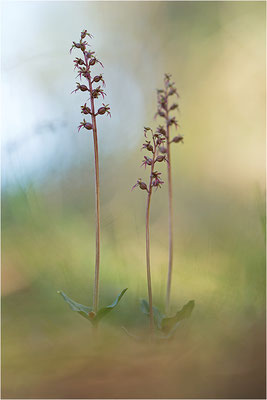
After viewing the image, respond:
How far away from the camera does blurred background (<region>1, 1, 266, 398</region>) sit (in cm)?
42

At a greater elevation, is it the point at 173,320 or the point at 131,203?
the point at 131,203

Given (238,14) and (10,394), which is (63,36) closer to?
(238,14)

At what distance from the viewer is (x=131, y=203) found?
1.37 m

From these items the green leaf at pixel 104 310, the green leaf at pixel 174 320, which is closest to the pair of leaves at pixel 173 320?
the green leaf at pixel 174 320

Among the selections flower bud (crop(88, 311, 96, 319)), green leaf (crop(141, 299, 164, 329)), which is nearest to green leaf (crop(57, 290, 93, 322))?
flower bud (crop(88, 311, 96, 319))

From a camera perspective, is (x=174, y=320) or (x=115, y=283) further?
(x=115, y=283)

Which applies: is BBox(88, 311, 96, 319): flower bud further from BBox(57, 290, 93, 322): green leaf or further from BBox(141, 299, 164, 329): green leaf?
BBox(141, 299, 164, 329): green leaf

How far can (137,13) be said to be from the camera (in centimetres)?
181

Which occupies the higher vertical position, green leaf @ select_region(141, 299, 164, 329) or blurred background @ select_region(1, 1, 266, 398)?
blurred background @ select_region(1, 1, 266, 398)

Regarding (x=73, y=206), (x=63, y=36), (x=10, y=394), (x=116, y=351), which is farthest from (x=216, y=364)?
(x=63, y=36)

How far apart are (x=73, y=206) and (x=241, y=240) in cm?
55

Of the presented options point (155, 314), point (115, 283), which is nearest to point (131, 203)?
point (115, 283)

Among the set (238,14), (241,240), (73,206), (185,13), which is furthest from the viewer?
(185,13)

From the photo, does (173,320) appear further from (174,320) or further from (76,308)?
(76,308)
